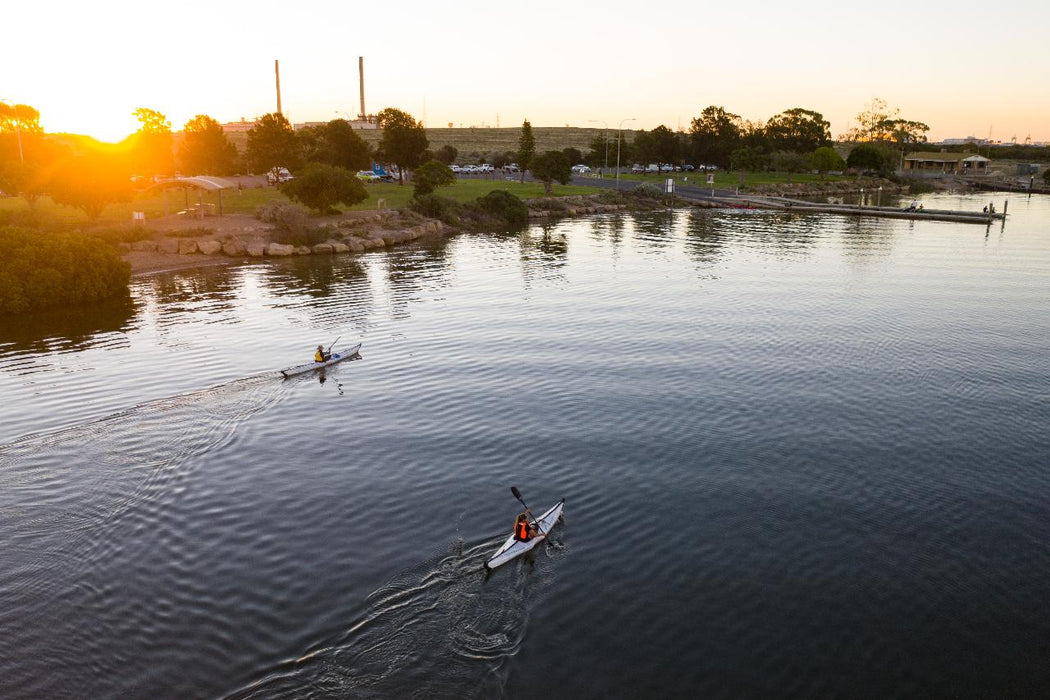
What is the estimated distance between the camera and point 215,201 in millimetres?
96438

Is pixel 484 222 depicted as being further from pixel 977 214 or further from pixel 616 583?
pixel 616 583

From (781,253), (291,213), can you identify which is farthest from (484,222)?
(781,253)

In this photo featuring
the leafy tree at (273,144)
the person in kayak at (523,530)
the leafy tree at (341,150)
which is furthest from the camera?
the leafy tree at (341,150)

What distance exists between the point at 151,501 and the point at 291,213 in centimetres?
5981

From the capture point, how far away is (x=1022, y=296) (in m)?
54.5

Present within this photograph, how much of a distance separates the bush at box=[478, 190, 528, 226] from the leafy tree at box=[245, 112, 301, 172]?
36480mm

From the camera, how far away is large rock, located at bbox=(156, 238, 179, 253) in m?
67.6

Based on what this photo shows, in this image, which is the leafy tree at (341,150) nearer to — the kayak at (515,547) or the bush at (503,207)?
the bush at (503,207)

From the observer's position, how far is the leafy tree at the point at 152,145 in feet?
397

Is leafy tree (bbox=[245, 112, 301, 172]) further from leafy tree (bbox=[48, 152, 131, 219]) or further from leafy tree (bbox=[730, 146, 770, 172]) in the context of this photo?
leafy tree (bbox=[730, 146, 770, 172])

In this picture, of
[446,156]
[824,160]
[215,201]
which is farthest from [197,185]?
[824,160]

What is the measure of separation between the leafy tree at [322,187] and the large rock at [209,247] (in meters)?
15.8

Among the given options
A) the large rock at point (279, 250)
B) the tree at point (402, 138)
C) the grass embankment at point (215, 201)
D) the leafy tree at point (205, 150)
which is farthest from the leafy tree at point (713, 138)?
the large rock at point (279, 250)

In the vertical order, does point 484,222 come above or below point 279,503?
above
